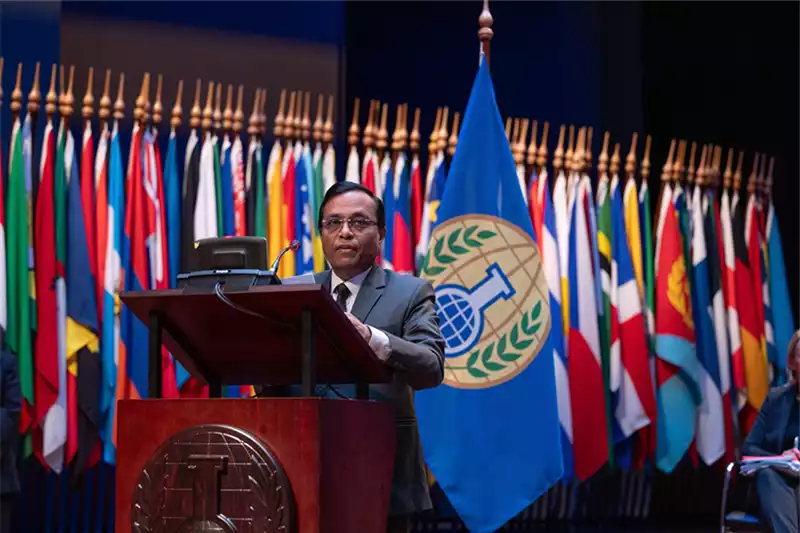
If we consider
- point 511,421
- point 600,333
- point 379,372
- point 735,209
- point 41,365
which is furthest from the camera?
point 735,209

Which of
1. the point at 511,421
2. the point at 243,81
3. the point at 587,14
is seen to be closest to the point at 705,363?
the point at 511,421

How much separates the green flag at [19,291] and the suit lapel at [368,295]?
3.16 m

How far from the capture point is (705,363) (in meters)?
6.61

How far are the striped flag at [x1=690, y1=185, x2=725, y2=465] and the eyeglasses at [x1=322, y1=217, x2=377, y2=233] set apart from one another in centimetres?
432

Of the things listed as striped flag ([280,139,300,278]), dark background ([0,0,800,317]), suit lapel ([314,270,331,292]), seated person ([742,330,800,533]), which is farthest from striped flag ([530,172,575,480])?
suit lapel ([314,270,331,292])

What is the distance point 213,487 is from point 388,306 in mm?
685

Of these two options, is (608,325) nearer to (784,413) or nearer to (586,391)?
(586,391)

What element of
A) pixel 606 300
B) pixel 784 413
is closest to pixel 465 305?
pixel 784 413

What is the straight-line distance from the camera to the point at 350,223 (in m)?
2.71

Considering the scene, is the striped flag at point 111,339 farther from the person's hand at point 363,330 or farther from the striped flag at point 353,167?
the person's hand at point 363,330

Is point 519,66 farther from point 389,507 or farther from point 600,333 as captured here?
point 389,507

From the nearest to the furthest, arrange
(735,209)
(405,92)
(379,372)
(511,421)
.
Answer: (379,372) < (511,421) < (735,209) < (405,92)

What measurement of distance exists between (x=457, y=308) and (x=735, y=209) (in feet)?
9.30

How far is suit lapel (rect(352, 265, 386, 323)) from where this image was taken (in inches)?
106
